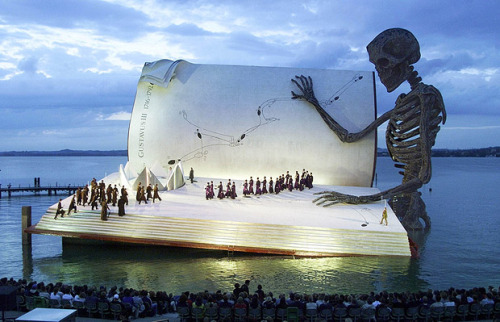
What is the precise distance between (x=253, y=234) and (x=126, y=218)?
15.3 feet

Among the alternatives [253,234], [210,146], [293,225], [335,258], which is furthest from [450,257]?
[210,146]

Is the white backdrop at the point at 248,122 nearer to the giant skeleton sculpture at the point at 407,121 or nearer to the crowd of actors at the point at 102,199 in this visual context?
the giant skeleton sculpture at the point at 407,121

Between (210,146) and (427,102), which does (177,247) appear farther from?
(427,102)

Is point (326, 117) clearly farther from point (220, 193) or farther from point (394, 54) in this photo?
point (220, 193)

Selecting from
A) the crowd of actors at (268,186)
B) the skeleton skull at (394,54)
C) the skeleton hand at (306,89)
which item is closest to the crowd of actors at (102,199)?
the crowd of actors at (268,186)

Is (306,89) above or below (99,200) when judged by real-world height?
above

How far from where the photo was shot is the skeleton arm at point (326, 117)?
950 inches

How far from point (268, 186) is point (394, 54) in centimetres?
830

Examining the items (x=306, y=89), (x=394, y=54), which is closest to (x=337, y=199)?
(x=394, y=54)

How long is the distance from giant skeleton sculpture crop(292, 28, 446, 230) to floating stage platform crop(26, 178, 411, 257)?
1.46 meters

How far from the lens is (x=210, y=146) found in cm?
2578

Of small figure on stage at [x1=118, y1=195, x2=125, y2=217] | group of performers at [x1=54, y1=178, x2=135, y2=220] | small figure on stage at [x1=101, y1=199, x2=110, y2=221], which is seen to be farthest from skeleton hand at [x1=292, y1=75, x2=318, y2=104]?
small figure on stage at [x1=101, y1=199, x2=110, y2=221]

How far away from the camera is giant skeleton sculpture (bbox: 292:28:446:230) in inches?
764

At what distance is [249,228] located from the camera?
55.3 feet
